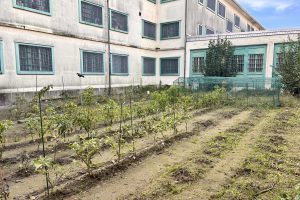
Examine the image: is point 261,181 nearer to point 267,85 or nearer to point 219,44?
point 267,85

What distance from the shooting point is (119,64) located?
1889 centimetres

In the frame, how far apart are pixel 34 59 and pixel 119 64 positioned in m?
7.01

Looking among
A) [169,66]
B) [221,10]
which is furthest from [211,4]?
[169,66]

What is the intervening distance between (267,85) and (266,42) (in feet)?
21.9

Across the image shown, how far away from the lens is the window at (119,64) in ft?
60.0

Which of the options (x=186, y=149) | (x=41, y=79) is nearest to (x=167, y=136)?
(x=186, y=149)

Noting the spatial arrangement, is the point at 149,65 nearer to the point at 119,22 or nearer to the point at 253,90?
the point at 119,22

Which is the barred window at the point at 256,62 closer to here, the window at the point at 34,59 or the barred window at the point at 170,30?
the barred window at the point at 170,30

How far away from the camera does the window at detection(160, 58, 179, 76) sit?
71.1 feet

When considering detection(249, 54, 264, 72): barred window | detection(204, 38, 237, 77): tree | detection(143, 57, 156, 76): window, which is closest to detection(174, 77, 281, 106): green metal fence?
detection(204, 38, 237, 77): tree

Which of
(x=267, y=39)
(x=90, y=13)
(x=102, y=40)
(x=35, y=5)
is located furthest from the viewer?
(x=267, y=39)

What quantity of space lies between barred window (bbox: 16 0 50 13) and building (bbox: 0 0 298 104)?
0.17 feet

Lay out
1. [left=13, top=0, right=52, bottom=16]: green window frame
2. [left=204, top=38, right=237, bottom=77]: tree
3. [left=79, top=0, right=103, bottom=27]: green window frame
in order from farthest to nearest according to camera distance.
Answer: [left=204, top=38, right=237, bottom=77]: tree → [left=79, top=0, right=103, bottom=27]: green window frame → [left=13, top=0, right=52, bottom=16]: green window frame

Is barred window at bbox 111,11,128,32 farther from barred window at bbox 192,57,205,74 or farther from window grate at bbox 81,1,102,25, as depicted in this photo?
barred window at bbox 192,57,205,74
